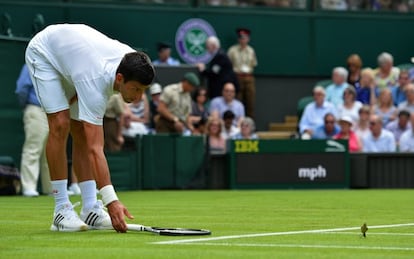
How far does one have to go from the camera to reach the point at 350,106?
21469 mm

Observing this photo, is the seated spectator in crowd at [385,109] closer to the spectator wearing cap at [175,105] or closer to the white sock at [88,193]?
the spectator wearing cap at [175,105]

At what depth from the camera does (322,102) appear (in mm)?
21328

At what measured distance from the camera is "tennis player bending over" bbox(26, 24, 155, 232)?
28.6ft

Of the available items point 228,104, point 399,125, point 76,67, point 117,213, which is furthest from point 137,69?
point 399,125

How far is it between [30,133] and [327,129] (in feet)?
21.2

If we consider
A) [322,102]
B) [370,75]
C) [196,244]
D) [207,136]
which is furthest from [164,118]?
[196,244]

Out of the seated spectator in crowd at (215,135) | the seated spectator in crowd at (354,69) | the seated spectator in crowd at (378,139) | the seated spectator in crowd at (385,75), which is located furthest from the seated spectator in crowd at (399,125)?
the seated spectator in crowd at (215,135)

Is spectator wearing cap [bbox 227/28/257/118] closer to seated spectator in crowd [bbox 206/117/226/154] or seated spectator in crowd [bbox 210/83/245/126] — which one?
seated spectator in crowd [bbox 210/83/245/126]

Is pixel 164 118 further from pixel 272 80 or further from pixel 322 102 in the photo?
pixel 272 80

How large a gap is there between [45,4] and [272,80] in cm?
552

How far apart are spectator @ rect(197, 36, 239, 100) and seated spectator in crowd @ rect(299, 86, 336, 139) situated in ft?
6.52

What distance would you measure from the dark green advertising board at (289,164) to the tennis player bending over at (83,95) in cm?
1075

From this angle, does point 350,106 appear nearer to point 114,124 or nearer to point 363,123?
point 363,123

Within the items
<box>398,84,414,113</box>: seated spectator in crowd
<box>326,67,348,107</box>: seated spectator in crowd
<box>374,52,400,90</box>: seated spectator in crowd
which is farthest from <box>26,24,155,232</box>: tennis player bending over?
<box>374,52,400,90</box>: seated spectator in crowd
